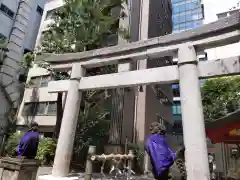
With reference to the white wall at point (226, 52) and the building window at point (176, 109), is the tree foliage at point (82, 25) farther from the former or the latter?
the building window at point (176, 109)

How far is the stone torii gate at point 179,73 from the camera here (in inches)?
204

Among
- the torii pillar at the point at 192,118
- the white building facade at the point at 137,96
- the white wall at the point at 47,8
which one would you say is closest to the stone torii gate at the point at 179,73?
the torii pillar at the point at 192,118

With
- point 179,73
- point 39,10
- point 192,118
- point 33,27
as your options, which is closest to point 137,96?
point 179,73

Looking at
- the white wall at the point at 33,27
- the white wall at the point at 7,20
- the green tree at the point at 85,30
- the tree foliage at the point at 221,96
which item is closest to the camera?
the green tree at the point at 85,30

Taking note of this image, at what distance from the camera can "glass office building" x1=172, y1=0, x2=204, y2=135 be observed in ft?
107

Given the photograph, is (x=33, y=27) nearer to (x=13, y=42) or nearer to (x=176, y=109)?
(x=13, y=42)

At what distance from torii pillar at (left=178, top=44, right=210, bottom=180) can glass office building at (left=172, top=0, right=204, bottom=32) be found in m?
31.6

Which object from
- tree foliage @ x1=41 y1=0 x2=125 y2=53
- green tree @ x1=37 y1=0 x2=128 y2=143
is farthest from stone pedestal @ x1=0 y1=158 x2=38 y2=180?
tree foliage @ x1=41 y1=0 x2=125 y2=53

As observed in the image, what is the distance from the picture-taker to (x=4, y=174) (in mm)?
5027

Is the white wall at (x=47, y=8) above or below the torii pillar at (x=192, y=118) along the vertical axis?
above

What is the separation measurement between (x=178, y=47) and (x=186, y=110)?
2.02m

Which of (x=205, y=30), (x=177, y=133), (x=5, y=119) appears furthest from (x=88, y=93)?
(x=177, y=133)

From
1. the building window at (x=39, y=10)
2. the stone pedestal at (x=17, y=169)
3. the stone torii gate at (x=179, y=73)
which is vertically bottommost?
the stone pedestal at (x=17, y=169)

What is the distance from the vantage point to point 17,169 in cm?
473
